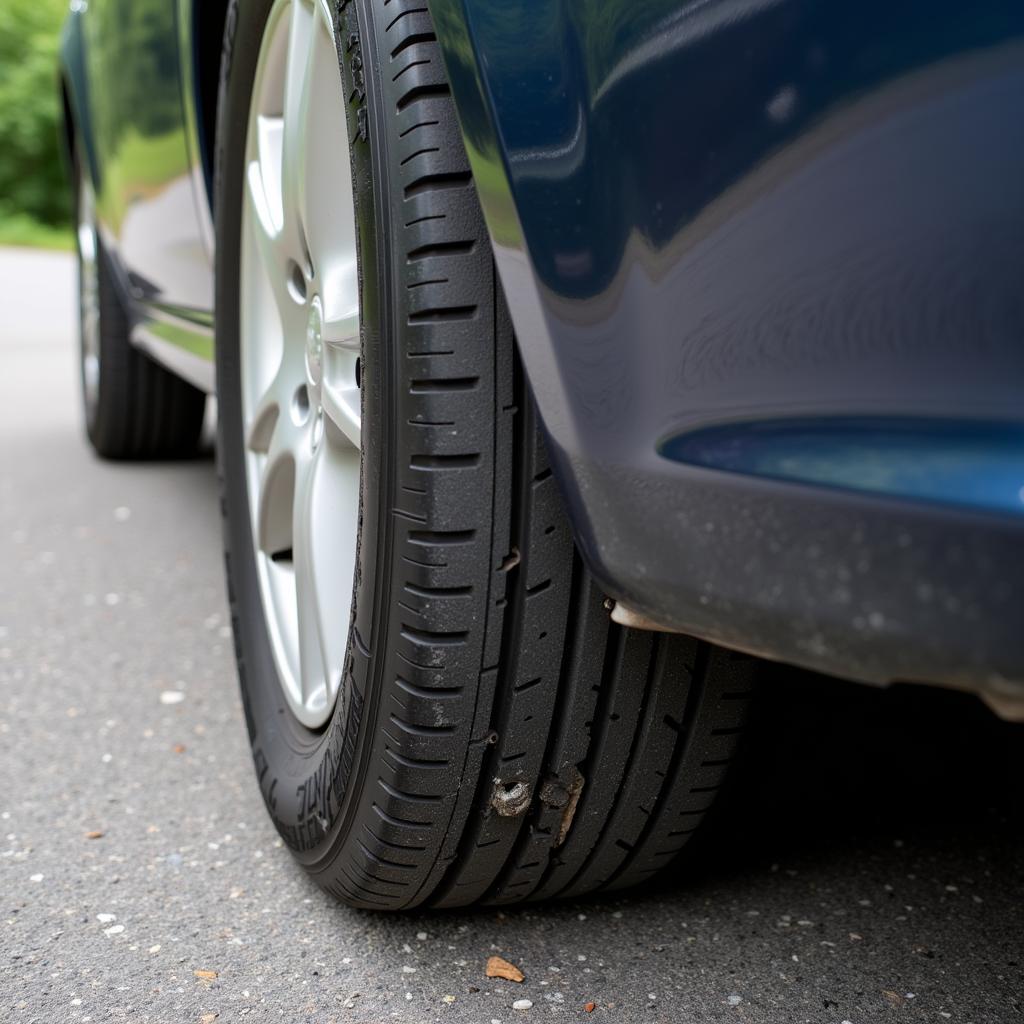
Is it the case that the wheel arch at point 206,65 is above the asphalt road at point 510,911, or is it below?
above

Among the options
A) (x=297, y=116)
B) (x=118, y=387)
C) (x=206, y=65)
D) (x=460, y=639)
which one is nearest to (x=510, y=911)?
(x=460, y=639)

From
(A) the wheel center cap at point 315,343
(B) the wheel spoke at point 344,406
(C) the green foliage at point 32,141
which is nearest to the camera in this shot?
(B) the wheel spoke at point 344,406

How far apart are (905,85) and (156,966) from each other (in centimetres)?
99

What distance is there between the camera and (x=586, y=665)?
3.46 ft

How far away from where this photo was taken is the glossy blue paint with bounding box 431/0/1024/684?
67 cm

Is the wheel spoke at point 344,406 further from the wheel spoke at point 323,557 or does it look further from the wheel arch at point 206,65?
the wheel arch at point 206,65

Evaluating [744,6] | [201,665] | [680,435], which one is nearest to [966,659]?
[680,435]

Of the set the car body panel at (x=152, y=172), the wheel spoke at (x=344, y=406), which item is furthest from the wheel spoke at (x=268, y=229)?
the car body panel at (x=152, y=172)

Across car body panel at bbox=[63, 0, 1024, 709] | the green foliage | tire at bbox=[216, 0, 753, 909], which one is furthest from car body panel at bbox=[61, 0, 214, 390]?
the green foliage

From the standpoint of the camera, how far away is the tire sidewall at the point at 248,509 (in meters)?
1.05

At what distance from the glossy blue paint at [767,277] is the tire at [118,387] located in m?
2.49

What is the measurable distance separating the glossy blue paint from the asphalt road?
473mm

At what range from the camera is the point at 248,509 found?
1.67 meters

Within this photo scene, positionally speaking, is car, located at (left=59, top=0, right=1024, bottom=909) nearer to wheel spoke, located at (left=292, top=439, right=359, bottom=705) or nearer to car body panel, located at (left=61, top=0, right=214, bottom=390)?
wheel spoke, located at (left=292, top=439, right=359, bottom=705)
